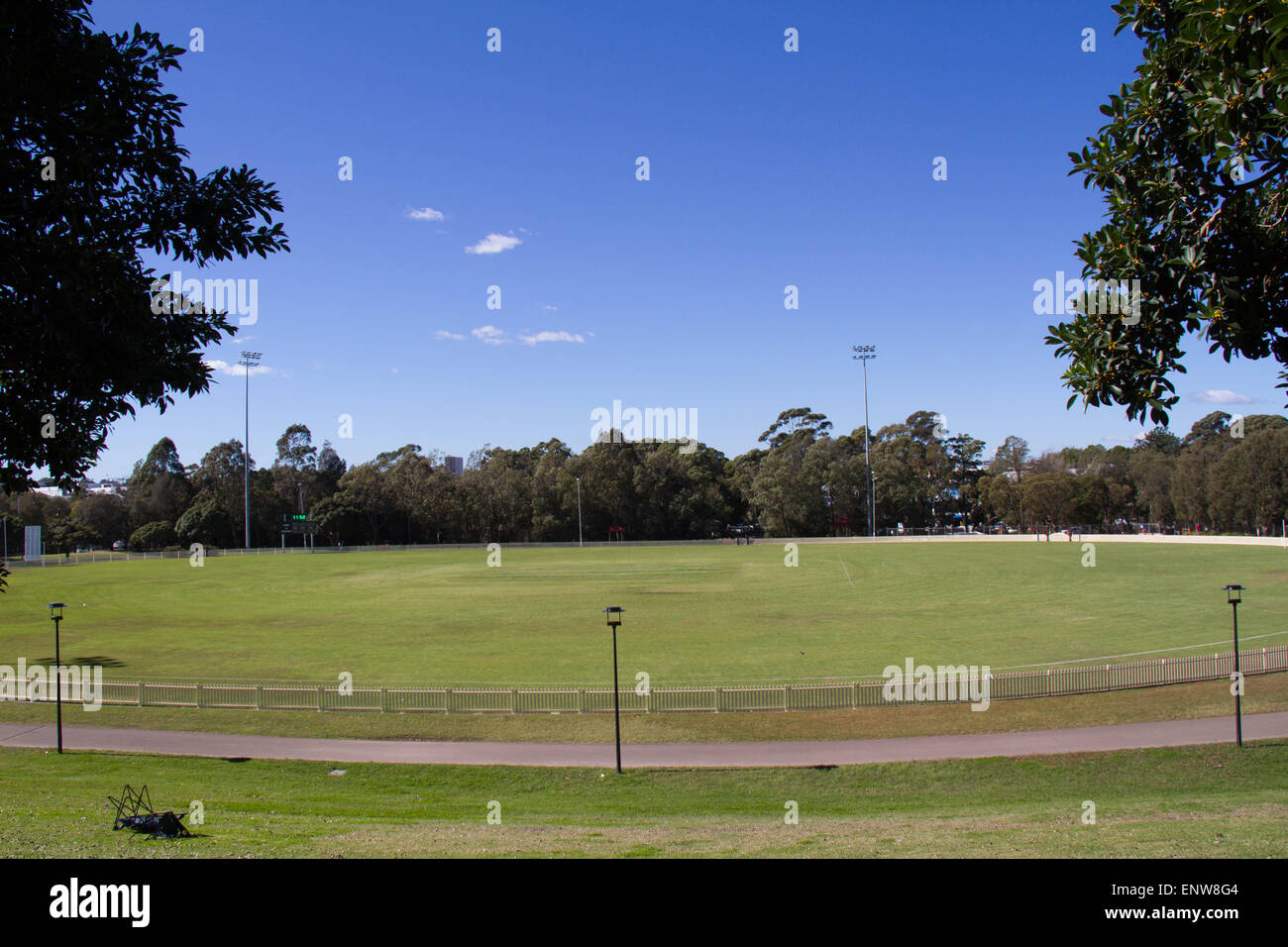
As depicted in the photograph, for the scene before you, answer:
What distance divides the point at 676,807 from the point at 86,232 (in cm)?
1445

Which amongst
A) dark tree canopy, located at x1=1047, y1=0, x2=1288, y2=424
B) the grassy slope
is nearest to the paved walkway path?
the grassy slope

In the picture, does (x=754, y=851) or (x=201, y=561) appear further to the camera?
(x=201, y=561)

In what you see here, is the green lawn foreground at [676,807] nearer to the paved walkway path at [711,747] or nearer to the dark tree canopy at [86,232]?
the paved walkway path at [711,747]

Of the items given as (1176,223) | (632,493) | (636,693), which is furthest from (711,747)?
(632,493)

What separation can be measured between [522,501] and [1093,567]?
92086mm

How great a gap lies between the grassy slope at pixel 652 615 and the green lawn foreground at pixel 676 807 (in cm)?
932

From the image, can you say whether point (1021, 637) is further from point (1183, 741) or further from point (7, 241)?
point (7, 241)

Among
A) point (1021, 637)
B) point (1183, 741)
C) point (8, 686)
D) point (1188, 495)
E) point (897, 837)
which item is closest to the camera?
point (897, 837)

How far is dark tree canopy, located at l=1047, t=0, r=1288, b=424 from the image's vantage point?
23.6ft

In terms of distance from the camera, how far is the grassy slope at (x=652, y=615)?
30.7 meters

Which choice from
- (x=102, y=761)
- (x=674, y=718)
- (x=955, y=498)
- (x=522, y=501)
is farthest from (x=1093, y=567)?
(x=522, y=501)

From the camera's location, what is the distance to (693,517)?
12962 cm

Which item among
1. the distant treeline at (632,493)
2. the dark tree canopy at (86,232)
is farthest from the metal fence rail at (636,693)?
the distant treeline at (632,493)

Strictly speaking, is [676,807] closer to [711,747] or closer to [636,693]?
[711,747]
